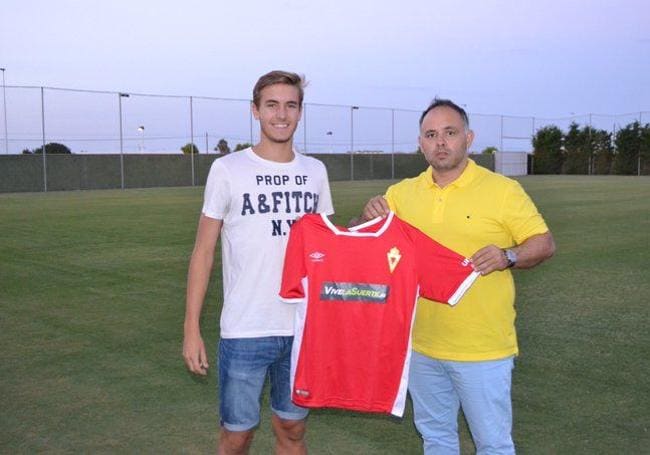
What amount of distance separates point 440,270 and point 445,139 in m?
0.56

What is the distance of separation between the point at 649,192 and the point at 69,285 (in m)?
23.9

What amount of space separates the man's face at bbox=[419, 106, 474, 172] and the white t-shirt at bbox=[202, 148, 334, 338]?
59 centimetres

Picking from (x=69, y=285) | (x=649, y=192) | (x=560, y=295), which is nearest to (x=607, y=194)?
(x=649, y=192)

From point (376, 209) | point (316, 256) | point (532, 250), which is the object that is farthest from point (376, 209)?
point (532, 250)

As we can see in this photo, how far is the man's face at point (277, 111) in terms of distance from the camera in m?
3.34

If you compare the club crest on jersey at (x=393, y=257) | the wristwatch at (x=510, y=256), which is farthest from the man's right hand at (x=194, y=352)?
the wristwatch at (x=510, y=256)

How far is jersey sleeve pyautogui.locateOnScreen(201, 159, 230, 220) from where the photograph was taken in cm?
326

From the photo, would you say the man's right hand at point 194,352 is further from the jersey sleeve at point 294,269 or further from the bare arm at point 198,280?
the jersey sleeve at point 294,269

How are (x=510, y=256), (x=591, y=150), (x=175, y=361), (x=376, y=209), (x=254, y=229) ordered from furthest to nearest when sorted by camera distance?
(x=591, y=150) < (x=175, y=361) < (x=376, y=209) < (x=254, y=229) < (x=510, y=256)

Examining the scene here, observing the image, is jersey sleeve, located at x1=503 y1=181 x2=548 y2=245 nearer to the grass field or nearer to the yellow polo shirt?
the yellow polo shirt

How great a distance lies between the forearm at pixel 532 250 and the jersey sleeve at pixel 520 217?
3 centimetres

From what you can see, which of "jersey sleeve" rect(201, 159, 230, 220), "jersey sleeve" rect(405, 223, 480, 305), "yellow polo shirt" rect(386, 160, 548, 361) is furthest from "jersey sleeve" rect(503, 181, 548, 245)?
"jersey sleeve" rect(201, 159, 230, 220)

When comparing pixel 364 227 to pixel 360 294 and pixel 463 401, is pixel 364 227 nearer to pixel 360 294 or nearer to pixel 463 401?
pixel 360 294

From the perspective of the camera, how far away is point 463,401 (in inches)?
133
